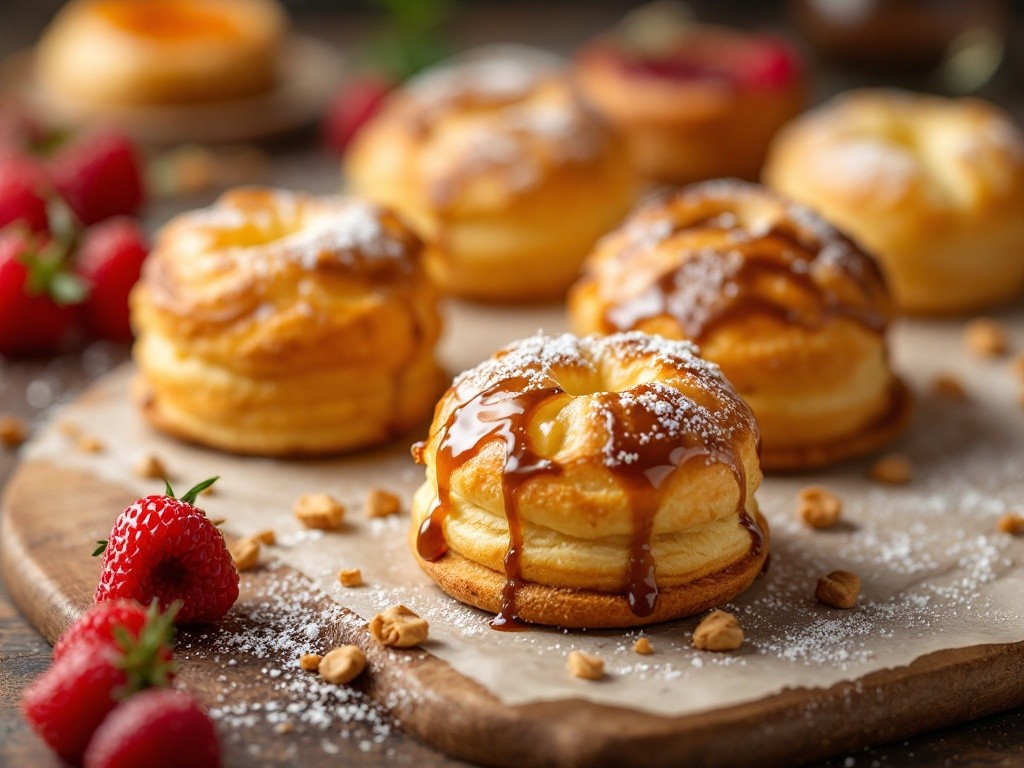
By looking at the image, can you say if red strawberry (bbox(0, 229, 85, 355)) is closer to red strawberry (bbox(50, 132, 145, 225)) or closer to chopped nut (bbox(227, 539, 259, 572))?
red strawberry (bbox(50, 132, 145, 225))

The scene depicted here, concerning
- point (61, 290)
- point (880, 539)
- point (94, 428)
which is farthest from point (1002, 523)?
point (61, 290)

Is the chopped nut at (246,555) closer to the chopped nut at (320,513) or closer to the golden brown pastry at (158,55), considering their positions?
the chopped nut at (320,513)

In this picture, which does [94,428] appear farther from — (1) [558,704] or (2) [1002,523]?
(2) [1002,523]

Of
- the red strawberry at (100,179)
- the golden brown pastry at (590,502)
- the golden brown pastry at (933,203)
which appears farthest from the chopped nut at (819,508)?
the red strawberry at (100,179)

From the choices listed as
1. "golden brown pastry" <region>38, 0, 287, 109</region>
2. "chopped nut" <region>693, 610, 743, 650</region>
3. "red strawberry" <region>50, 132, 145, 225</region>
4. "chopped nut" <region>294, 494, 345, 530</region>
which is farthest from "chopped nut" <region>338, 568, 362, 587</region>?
"golden brown pastry" <region>38, 0, 287, 109</region>

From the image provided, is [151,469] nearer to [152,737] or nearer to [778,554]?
[152,737]

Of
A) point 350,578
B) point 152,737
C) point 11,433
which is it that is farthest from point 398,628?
point 11,433
